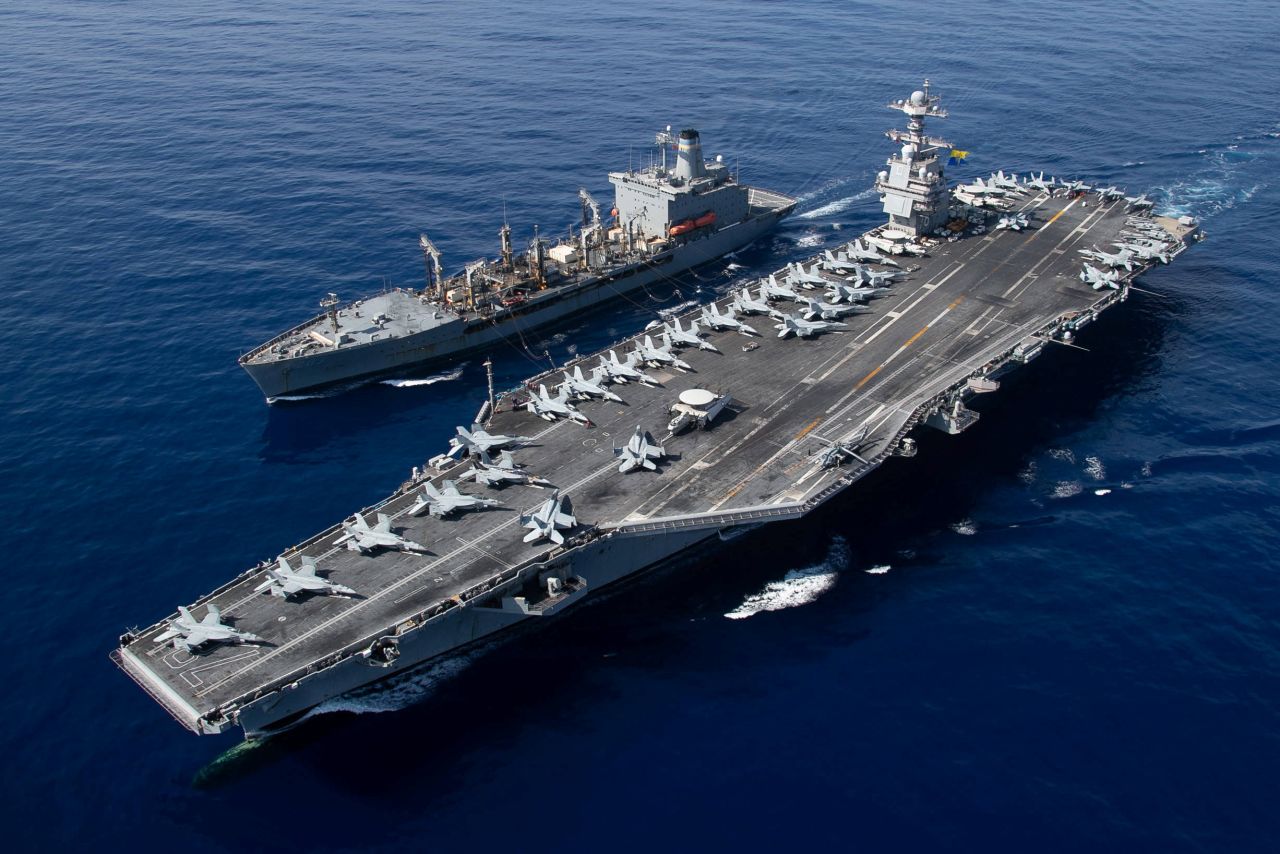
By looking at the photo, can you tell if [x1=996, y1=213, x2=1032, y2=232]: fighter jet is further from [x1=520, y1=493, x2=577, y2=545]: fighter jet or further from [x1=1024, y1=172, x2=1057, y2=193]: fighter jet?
[x1=520, y1=493, x2=577, y2=545]: fighter jet

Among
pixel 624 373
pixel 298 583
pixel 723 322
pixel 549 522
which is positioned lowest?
pixel 298 583

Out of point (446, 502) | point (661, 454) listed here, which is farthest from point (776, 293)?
point (446, 502)

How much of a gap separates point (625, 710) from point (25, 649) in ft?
88.4

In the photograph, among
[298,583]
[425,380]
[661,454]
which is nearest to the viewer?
[298,583]

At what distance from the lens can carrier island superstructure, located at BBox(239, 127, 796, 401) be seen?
214 ft

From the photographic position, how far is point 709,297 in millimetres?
78000

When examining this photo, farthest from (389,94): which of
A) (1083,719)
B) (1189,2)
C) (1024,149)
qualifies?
(1189,2)

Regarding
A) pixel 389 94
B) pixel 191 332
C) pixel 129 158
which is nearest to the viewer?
pixel 191 332

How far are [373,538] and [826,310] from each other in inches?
1305

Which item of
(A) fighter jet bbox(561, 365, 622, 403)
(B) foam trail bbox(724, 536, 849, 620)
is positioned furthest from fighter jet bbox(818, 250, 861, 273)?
(B) foam trail bbox(724, 536, 849, 620)

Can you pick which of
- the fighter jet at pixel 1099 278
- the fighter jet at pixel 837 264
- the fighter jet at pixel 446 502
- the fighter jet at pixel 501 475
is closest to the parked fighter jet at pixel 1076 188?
the fighter jet at pixel 1099 278

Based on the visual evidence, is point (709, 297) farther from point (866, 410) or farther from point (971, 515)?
point (971, 515)

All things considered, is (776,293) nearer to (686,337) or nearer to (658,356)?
(686,337)

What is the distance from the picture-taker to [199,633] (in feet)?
125
